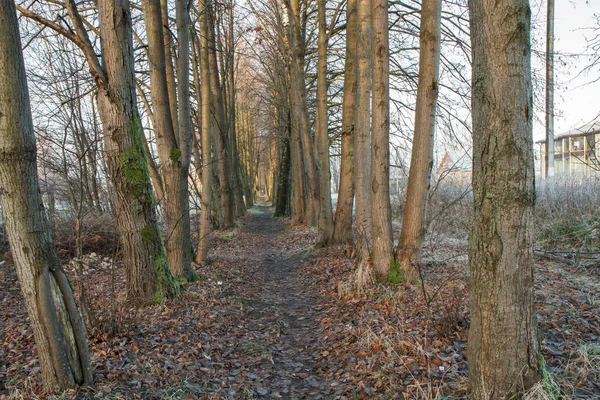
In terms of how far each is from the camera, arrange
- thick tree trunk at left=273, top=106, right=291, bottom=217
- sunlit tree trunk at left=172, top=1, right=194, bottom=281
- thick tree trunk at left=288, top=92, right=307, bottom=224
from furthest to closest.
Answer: thick tree trunk at left=273, top=106, right=291, bottom=217, thick tree trunk at left=288, top=92, right=307, bottom=224, sunlit tree trunk at left=172, top=1, right=194, bottom=281

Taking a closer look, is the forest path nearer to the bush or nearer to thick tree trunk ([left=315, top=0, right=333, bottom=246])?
thick tree trunk ([left=315, top=0, right=333, bottom=246])

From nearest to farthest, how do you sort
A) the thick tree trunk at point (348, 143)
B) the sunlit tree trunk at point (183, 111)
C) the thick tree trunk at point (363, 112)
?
1. the sunlit tree trunk at point (183, 111)
2. the thick tree trunk at point (363, 112)
3. the thick tree trunk at point (348, 143)

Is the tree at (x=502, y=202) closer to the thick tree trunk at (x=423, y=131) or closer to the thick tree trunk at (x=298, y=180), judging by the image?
the thick tree trunk at (x=423, y=131)

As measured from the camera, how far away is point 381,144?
6.38 metres

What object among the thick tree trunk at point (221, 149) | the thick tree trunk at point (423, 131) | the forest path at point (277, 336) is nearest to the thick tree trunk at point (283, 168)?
the thick tree trunk at point (221, 149)

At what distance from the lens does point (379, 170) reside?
6422mm

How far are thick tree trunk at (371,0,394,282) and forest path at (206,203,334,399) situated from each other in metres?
1.41

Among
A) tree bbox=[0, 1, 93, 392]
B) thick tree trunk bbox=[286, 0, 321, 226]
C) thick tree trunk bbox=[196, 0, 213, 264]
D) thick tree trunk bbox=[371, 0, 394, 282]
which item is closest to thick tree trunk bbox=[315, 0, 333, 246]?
thick tree trunk bbox=[286, 0, 321, 226]

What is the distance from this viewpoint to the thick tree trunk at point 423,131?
5.81m

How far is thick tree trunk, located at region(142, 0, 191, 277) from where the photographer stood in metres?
6.87

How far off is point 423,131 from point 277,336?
3.60 meters

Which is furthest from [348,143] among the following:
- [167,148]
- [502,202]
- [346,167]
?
[502,202]

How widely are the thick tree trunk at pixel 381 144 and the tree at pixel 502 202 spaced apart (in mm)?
3605

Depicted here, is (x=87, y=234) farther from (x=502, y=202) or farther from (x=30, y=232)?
(x=502, y=202)
